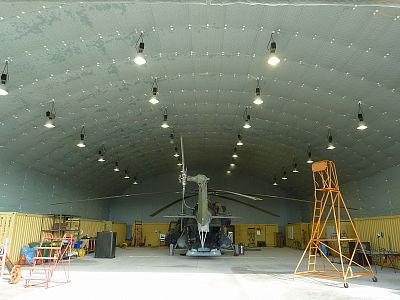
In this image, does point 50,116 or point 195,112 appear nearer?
point 50,116

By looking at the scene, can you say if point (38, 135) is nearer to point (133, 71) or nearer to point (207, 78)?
point (133, 71)

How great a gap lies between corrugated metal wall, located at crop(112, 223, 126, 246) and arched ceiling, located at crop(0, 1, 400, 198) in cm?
1076

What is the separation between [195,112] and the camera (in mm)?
17188

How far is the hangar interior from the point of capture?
30.1 feet

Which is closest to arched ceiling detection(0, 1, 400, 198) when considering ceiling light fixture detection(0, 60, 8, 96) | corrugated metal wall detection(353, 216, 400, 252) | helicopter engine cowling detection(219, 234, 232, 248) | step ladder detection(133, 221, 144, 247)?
ceiling light fixture detection(0, 60, 8, 96)

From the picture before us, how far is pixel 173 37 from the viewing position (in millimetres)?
10508

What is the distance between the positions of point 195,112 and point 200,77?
4083mm

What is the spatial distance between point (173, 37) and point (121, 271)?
30.2 ft

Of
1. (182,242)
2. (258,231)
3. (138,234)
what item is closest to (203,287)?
(182,242)

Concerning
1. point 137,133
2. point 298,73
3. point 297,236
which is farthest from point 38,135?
point 297,236

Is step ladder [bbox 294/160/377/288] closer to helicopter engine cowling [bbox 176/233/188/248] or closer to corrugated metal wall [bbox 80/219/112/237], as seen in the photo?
helicopter engine cowling [bbox 176/233/188/248]

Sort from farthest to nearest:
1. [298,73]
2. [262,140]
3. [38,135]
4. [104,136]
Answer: [262,140] → [104,136] → [38,135] → [298,73]

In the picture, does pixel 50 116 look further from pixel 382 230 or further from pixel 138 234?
pixel 138 234

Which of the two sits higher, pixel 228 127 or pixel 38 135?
pixel 228 127
